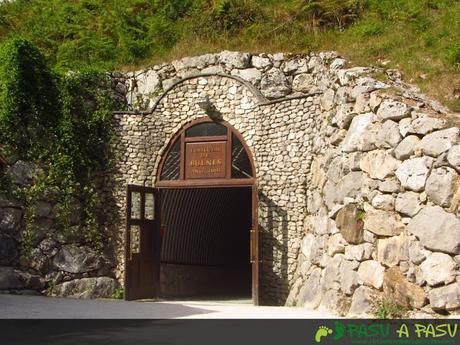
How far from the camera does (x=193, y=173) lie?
16.2 m

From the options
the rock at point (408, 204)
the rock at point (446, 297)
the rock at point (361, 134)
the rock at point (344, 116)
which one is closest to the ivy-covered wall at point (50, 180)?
the rock at point (344, 116)

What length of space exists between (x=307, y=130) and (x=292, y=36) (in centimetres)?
349

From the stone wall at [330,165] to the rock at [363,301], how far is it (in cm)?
2

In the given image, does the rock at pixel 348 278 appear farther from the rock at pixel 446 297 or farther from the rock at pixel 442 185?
the rock at pixel 442 185

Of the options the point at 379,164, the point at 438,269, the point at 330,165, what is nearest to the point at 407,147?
the point at 379,164

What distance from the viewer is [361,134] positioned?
488 inches

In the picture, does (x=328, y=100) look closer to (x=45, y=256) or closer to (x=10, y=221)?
(x=45, y=256)

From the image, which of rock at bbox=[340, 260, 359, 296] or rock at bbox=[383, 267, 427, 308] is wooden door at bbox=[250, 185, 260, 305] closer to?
rock at bbox=[340, 260, 359, 296]

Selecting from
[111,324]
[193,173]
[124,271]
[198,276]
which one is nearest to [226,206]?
[198,276]

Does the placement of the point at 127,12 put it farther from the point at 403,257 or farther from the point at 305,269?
the point at 403,257

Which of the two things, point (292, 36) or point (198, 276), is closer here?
point (292, 36)

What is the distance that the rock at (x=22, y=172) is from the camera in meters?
15.8

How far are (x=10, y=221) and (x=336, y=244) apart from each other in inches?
320

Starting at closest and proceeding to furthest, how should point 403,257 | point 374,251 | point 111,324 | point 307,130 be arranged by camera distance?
1. point 111,324
2. point 403,257
3. point 374,251
4. point 307,130
